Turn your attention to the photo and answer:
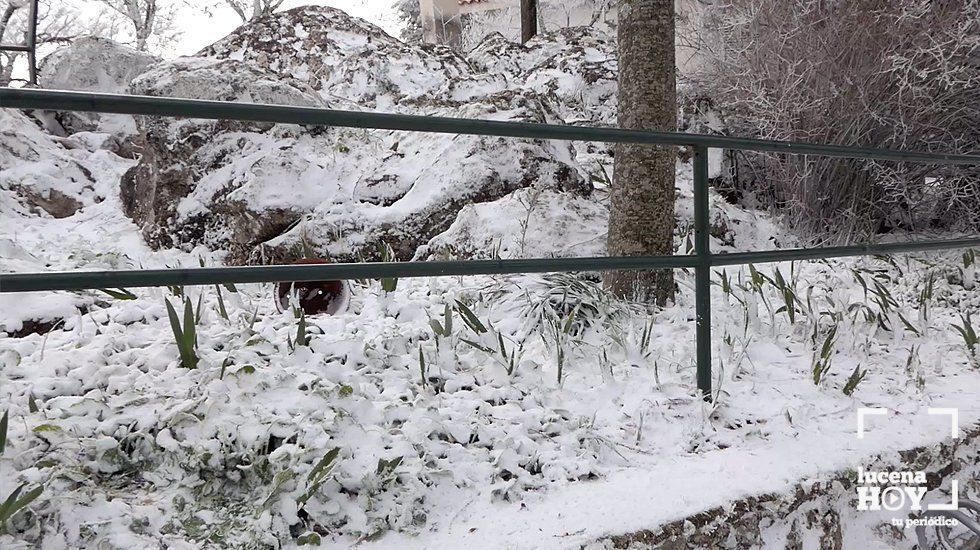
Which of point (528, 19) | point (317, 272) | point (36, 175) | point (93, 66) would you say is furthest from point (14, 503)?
point (528, 19)

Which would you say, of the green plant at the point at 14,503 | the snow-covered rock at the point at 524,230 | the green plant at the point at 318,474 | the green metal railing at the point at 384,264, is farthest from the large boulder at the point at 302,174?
the green plant at the point at 14,503

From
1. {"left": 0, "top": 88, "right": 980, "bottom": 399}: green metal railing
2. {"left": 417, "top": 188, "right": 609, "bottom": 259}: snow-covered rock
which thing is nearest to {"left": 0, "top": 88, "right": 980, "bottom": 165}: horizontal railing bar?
{"left": 0, "top": 88, "right": 980, "bottom": 399}: green metal railing

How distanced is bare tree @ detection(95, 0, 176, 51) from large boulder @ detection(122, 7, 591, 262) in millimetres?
21184

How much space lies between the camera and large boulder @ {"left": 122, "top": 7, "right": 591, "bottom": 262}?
168 inches

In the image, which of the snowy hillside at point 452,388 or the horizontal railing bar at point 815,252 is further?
the horizontal railing bar at point 815,252

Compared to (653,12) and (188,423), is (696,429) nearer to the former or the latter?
(188,423)

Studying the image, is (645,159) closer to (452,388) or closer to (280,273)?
(452,388)

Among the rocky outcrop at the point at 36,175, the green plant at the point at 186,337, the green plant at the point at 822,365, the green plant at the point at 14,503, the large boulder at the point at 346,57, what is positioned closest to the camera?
the green plant at the point at 14,503

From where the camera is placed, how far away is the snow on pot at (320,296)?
2662mm

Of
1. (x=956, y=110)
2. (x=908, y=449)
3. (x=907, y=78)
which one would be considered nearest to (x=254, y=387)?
(x=908, y=449)

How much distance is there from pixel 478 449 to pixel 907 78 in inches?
173

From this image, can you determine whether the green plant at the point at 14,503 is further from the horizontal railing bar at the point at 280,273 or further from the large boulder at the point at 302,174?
the large boulder at the point at 302,174

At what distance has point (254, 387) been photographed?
1806 millimetres

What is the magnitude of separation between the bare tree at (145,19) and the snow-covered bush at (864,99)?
919 inches
